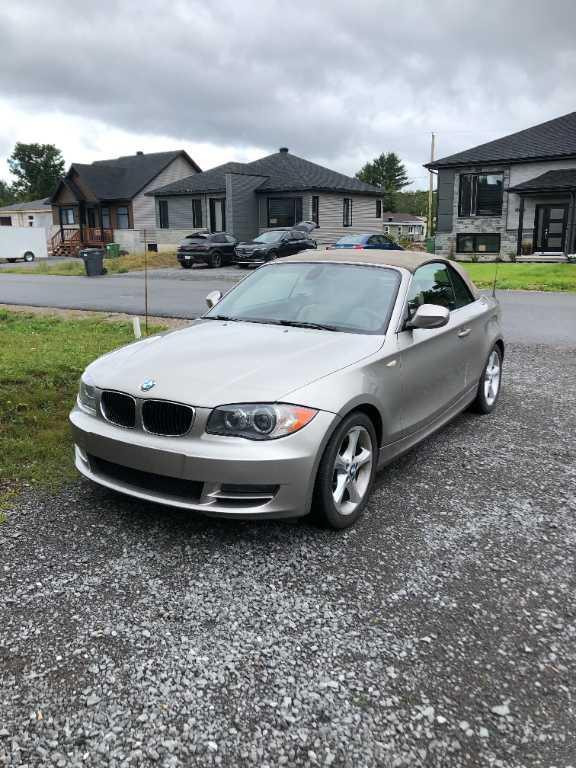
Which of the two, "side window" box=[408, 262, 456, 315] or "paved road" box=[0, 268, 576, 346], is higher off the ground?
"side window" box=[408, 262, 456, 315]

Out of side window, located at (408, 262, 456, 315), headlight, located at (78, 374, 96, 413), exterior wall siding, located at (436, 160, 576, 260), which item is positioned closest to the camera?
headlight, located at (78, 374, 96, 413)

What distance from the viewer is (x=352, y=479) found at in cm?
397

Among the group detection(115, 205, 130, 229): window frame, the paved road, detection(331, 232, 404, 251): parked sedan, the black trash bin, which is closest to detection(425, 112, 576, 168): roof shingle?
detection(331, 232, 404, 251): parked sedan

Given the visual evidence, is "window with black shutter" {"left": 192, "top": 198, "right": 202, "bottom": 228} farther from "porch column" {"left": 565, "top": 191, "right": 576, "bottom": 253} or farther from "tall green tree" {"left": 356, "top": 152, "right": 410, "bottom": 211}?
"tall green tree" {"left": 356, "top": 152, "right": 410, "bottom": 211}

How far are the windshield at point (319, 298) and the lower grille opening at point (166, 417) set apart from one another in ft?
4.40

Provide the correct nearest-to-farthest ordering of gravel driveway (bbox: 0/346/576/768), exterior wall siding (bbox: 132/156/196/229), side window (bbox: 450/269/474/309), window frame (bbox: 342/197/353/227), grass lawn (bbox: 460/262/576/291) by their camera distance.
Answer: gravel driveway (bbox: 0/346/576/768)
side window (bbox: 450/269/474/309)
grass lawn (bbox: 460/262/576/291)
window frame (bbox: 342/197/353/227)
exterior wall siding (bbox: 132/156/196/229)

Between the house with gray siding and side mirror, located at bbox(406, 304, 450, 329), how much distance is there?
28543 millimetres

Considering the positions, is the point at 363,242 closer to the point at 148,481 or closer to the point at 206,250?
the point at 206,250

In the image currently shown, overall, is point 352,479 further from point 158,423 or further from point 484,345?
point 484,345

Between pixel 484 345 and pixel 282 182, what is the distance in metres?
38.0

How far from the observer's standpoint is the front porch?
30.8 metres

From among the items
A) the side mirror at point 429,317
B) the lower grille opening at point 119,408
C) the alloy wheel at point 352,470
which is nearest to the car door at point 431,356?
the side mirror at point 429,317

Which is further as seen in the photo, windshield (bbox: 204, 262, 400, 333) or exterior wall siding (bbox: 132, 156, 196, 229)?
exterior wall siding (bbox: 132, 156, 196, 229)

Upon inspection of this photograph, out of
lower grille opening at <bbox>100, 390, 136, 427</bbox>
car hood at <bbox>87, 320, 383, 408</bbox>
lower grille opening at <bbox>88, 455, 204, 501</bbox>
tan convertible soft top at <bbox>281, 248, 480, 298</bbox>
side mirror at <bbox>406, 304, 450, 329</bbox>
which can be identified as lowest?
lower grille opening at <bbox>88, 455, 204, 501</bbox>
